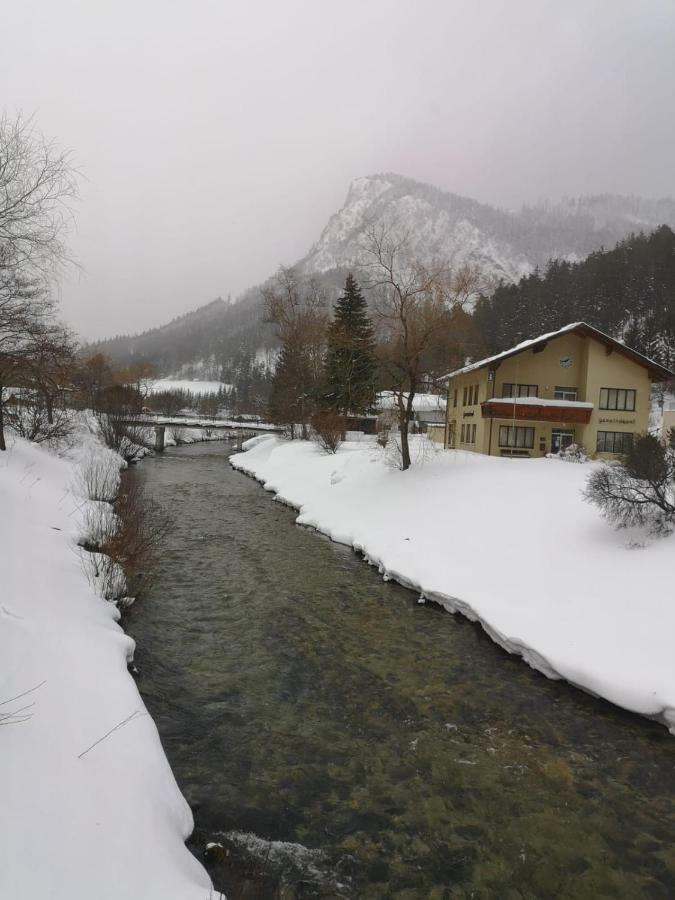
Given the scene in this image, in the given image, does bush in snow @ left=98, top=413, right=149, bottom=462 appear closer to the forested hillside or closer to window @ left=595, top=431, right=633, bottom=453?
window @ left=595, top=431, right=633, bottom=453

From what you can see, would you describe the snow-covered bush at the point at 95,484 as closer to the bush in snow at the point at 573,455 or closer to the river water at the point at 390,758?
the river water at the point at 390,758

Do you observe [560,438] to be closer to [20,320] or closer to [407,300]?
[407,300]

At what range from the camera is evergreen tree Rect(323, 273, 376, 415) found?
46.0m

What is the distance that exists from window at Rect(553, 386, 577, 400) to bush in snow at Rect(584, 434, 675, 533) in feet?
62.1

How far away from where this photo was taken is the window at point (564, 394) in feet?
106

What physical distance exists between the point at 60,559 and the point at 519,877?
10.3 m

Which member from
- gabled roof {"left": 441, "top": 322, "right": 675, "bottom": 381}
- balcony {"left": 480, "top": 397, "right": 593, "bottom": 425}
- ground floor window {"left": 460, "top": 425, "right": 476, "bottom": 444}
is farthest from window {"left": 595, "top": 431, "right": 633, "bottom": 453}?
ground floor window {"left": 460, "top": 425, "right": 476, "bottom": 444}

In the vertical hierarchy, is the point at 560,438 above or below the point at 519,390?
below

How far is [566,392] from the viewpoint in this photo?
32281 millimetres

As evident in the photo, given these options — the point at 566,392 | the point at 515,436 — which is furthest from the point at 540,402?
the point at 566,392

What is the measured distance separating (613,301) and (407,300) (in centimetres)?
6023

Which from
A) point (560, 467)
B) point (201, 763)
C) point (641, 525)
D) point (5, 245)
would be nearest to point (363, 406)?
point (560, 467)

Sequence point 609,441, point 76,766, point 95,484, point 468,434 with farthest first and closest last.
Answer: point 468,434 < point 609,441 < point 95,484 < point 76,766

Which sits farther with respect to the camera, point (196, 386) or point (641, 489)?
point (196, 386)
